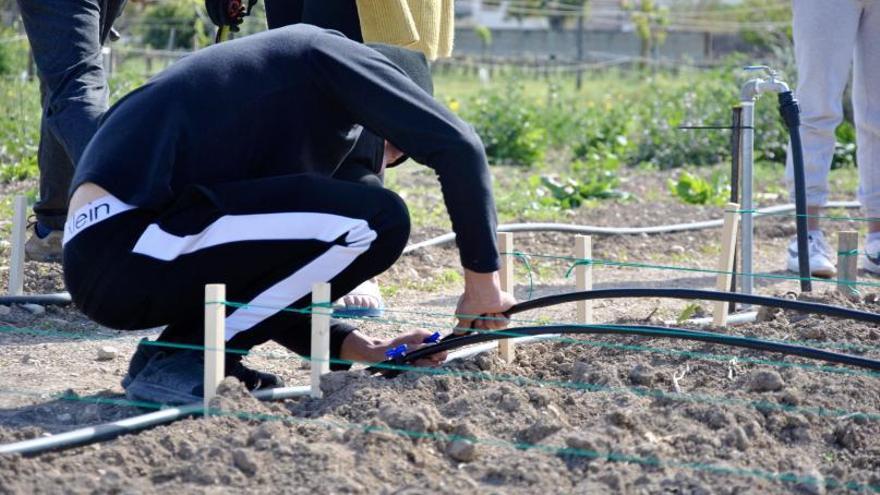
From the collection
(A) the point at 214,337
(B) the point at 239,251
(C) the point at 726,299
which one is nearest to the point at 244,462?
(A) the point at 214,337

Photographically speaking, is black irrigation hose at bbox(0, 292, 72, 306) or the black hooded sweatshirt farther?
black irrigation hose at bbox(0, 292, 72, 306)

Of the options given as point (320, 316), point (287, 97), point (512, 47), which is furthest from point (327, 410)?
point (512, 47)

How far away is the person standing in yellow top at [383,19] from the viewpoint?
14.7ft

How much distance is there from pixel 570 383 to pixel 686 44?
35.1 metres

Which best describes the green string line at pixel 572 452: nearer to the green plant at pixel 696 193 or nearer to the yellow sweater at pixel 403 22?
the yellow sweater at pixel 403 22

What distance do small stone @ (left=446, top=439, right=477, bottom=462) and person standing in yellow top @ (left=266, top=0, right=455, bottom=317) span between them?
4.66ft

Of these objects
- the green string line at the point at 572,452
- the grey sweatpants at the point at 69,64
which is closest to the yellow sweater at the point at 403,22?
the grey sweatpants at the point at 69,64

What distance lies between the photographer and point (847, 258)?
4.74 m

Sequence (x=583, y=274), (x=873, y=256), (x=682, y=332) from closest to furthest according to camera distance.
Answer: (x=682, y=332) < (x=583, y=274) < (x=873, y=256)

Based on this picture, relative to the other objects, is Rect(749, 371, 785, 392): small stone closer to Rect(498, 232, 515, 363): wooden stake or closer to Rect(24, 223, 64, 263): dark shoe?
Rect(498, 232, 515, 363): wooden stake

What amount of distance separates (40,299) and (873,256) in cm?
371

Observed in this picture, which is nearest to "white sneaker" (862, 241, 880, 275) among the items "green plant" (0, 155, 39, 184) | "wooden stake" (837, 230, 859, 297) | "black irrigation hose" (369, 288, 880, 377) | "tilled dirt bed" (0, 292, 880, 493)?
"wooden stake" (837, 230, 859, 297)

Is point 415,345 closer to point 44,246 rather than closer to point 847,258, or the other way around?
point 847,258

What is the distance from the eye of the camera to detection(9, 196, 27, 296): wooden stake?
15.0 ft
